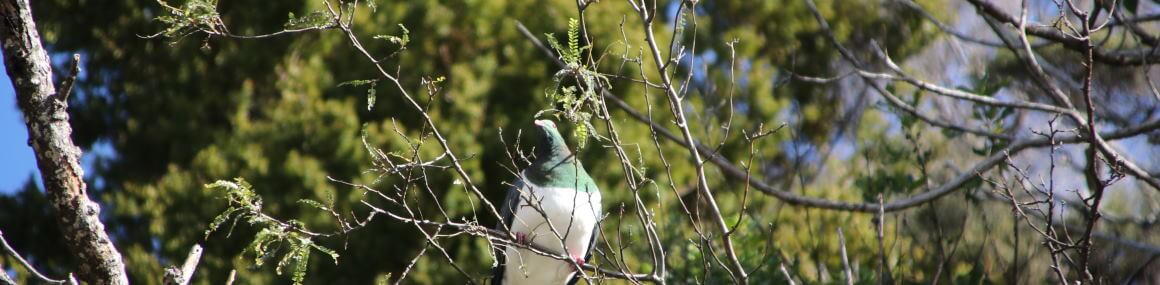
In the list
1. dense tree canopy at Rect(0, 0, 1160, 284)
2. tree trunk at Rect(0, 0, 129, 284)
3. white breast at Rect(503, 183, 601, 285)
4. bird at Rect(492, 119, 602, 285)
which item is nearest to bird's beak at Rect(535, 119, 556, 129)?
bird at Rect(492, 119, 602, 285)

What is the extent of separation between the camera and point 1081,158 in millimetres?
6035

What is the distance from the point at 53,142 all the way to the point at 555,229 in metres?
1.58

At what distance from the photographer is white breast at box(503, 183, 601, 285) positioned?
411cm

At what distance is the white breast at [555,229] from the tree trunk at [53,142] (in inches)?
55.0

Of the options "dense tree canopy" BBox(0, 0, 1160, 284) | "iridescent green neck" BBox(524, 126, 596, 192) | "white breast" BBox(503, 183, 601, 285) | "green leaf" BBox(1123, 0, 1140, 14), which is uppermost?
"dense tree canopy" BBox(0, 0, 1160, 284)

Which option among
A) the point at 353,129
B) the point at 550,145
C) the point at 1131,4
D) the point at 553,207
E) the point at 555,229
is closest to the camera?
the point at 555,229

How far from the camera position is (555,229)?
12.3 feet

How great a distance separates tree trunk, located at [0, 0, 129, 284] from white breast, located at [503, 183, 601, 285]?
1.40 meters

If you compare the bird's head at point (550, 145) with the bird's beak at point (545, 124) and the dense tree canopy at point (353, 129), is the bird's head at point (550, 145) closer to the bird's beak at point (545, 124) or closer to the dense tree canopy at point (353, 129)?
the bird's beak at point (545, 124)

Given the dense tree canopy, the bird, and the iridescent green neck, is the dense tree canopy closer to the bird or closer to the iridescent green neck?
the bird

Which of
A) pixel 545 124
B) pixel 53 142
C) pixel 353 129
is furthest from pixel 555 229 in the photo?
pixel 353 129

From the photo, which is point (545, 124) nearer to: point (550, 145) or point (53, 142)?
point (550, 145)

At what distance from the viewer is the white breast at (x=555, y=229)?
13.5 feet

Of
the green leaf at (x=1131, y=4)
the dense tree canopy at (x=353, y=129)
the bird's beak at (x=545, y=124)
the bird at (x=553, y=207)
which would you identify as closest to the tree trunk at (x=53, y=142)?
the bird at (x=553, y=207)
